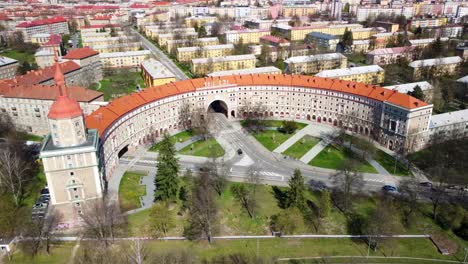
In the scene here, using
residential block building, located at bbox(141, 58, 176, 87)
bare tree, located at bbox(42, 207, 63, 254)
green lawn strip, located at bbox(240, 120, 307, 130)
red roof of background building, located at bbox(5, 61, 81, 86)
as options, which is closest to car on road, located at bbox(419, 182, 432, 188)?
green lawn strip, located at bbox(240, 120, 307, 130)

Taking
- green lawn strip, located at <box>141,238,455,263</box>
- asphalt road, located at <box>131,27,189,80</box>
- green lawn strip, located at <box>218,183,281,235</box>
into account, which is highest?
asphalt road, located at <box>131,27,189,80</box>

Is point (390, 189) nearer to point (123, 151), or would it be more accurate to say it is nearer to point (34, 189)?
point (123, 151)

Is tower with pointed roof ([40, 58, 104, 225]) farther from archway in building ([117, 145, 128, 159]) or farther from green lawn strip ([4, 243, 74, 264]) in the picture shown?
archway in building ([117, 145, 128, 159])

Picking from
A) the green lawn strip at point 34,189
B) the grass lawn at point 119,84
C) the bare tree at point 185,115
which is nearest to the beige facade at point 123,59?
the grass lawn at point 119,84

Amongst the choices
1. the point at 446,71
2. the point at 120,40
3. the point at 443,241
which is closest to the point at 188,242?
the point at 443,241

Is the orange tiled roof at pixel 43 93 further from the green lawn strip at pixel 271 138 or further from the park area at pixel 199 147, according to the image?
the green lawn strip at pixel 271 138

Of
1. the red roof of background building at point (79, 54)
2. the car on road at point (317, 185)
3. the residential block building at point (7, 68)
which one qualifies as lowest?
the car on road at point (317, 185)

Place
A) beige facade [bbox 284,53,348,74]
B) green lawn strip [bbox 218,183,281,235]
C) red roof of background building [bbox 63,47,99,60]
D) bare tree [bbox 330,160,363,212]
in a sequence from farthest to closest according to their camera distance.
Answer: beige facade [bbox 284,53,348,74] < red roof of background building [bbox 63,47,99,60] < bare tree [bbox 330,160,363,212] < green lawn strip [bbox 218,183,281,235]
